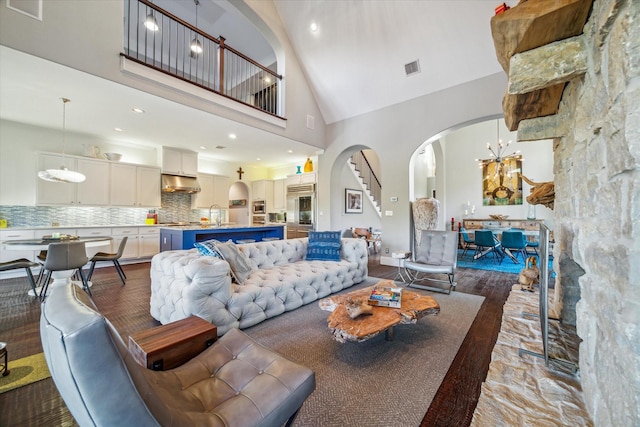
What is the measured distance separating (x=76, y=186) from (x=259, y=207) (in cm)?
447

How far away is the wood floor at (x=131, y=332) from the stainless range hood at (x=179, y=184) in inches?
89.6

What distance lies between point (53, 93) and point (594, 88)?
19.2 feet

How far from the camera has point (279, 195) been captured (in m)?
8.23

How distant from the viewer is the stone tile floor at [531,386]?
4.44 feet

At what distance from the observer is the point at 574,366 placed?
1.66 metres

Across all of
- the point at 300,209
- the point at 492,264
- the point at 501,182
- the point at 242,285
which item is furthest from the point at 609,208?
the point at 501,182

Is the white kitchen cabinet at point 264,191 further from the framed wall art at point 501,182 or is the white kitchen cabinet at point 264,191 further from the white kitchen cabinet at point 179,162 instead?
the framed wall art at point 501,182

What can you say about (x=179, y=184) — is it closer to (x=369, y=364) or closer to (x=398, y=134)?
(x=398, y=134)

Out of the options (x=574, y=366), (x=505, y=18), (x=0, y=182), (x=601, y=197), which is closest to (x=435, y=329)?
(x=574, y=366)

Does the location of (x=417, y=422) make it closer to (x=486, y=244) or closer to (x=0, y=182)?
(x=486, y=244)

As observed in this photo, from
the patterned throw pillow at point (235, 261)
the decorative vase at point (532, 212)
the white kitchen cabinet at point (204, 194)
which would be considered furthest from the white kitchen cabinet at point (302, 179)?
the decorative vase at point (532, 212)

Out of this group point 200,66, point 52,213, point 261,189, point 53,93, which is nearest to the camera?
point 53,93

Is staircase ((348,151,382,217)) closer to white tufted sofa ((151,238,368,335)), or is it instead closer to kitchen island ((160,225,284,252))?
kitchen island ((160,225,284,252))

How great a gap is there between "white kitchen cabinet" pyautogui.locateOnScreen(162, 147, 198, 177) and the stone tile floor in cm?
719
